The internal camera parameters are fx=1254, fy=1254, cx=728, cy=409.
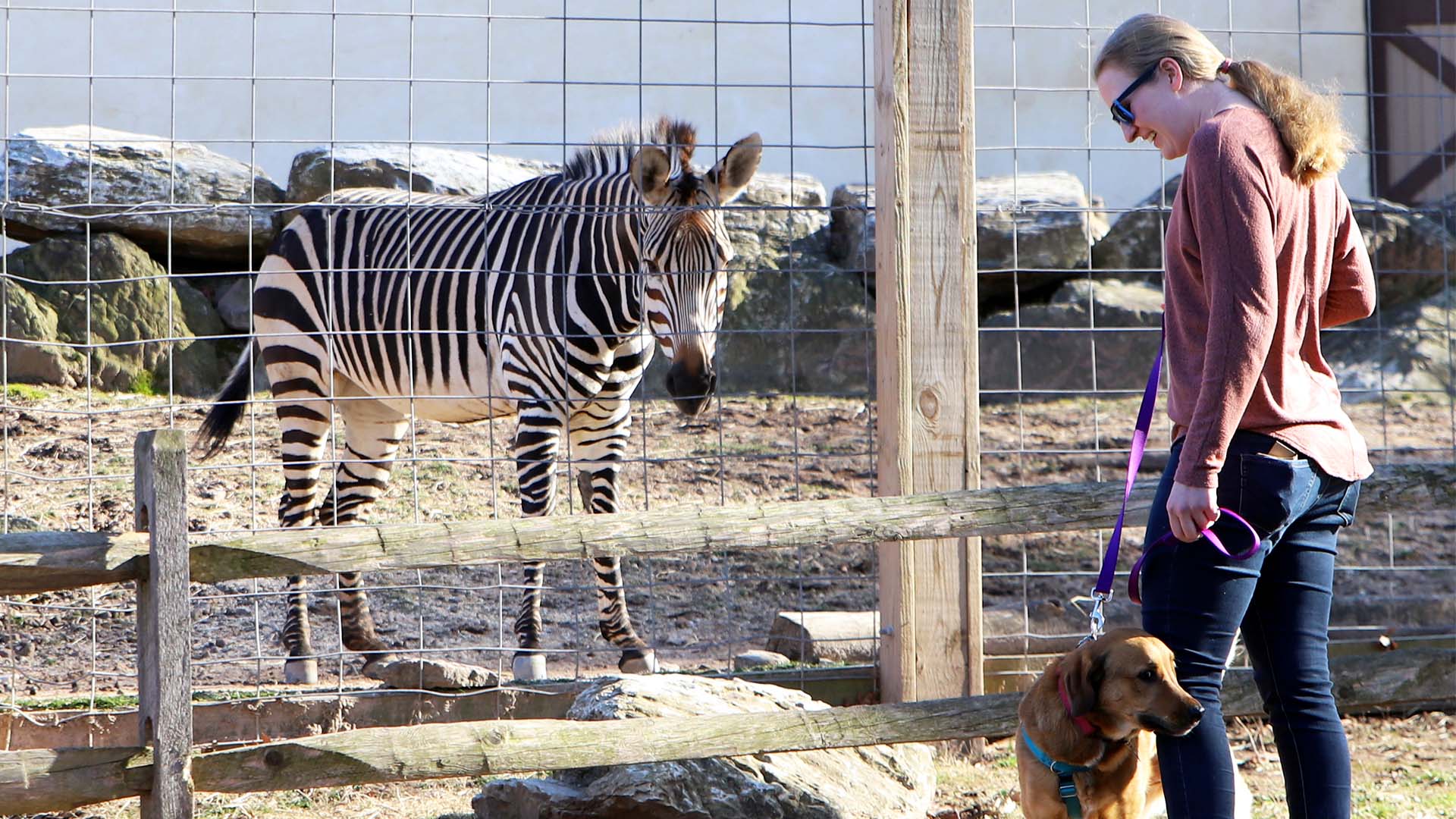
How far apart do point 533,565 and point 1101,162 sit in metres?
6.19

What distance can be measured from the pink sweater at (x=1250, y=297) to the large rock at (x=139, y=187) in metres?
7.16

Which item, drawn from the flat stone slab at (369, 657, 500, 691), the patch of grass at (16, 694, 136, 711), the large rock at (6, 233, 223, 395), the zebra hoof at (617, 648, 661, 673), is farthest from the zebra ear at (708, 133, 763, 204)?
the large rock at (6, 233, 223, 395)

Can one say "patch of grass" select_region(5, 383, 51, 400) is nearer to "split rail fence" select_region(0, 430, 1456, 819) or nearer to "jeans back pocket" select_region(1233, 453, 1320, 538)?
"split rail fence" select_region(0, 430, 1456, 819)

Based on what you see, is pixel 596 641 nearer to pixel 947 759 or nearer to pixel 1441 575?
pixel 947 759

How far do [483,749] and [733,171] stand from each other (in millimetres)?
2757

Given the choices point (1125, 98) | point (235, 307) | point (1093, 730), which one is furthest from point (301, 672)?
point (235, 307)

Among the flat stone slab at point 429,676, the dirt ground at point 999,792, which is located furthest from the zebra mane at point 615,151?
the dirt ground at point 999,792

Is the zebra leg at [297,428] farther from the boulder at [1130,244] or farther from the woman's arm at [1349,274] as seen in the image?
the boulder at [1130,244]

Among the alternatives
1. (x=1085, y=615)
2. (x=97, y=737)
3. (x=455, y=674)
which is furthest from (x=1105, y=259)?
(x=97, y=737)

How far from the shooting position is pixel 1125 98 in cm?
237

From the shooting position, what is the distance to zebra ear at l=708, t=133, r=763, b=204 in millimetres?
4988

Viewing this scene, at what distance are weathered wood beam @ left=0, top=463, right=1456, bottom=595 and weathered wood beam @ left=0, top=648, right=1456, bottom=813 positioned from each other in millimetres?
402

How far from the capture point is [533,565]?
525cm

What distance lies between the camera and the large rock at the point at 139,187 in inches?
333
